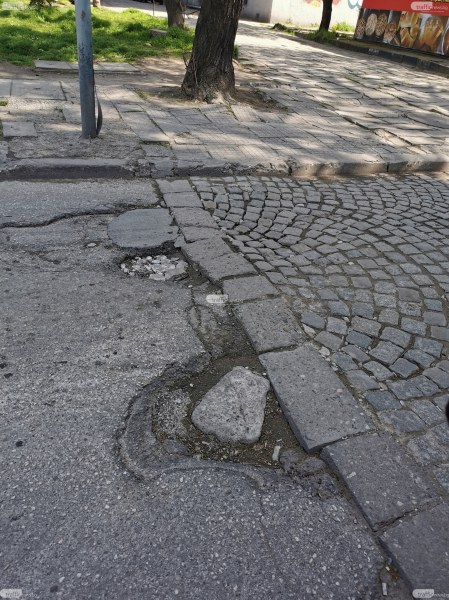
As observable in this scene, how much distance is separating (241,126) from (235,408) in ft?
15.5

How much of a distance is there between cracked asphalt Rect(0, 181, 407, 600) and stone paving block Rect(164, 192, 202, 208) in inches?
61.3

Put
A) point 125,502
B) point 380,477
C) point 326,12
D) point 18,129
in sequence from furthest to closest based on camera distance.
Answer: point 326,12
point 18,129
point 380,477
point 125,502

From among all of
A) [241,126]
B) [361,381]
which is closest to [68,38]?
[241,126]

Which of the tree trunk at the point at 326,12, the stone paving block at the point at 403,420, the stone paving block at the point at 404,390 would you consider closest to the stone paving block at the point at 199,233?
the stone paving block at the point at 404,390

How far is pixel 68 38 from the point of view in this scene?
10.3 metres

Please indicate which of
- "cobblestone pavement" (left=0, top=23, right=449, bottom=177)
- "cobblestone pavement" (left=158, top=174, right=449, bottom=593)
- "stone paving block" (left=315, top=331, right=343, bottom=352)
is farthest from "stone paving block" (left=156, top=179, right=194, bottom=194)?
"stone paving block" (left=315, top=331, right=343, bottom=352)

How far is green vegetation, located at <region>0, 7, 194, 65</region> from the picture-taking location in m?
9.08

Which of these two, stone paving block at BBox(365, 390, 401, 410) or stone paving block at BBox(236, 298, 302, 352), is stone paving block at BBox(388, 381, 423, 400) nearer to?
stone paving block at BBox(365, 390, 401, 410)

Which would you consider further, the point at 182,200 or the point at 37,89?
the point at 37,89

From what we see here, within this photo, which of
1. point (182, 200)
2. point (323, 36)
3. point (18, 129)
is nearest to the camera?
point (182, 200)

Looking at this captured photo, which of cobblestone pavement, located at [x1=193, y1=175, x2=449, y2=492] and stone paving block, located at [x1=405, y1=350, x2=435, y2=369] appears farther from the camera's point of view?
stone paving block, located at [x1=405, y1=350, x2=435, y2=369]

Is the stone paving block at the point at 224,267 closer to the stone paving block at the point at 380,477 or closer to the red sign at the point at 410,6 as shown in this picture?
the stone paving block at the point at 380,477

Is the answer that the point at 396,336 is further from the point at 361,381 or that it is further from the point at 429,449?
the point at 429,449

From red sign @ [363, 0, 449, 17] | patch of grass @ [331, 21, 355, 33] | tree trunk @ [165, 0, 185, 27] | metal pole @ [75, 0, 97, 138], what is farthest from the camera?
patch of grass @ [331, 21, 355, 33]
